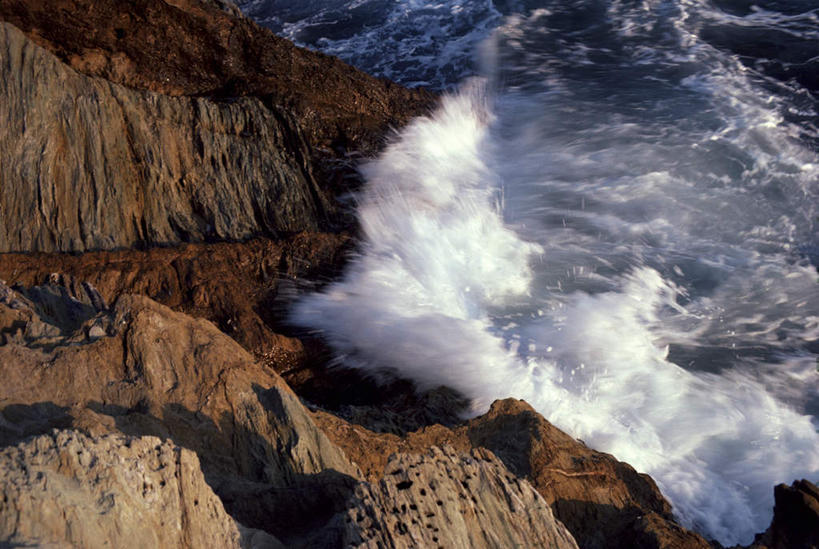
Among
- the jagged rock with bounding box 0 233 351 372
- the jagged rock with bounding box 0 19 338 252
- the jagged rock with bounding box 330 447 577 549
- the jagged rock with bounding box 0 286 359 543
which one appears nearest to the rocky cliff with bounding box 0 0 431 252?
the jagged rock with bounding box 0 19 338 252

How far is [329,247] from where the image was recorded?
Result: 8.40 metres

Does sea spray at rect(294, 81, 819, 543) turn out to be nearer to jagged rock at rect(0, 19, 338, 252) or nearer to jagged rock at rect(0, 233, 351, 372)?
jagged rock at rect(0, 233, 351, 372)

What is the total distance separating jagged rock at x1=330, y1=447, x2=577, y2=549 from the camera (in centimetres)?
287

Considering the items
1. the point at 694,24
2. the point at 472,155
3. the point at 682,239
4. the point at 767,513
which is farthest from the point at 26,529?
the point at 694,24

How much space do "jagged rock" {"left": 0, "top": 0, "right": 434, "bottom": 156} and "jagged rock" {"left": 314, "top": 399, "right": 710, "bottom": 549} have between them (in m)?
5.74

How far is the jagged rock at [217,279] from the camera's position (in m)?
6.62

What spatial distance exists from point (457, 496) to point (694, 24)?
15411 mm

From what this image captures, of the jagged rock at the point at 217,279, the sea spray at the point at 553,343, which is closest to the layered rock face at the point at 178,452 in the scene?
the jagged rock at the point at 217,279

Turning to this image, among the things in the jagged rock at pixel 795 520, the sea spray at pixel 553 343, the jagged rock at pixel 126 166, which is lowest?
the sea spray at pixel 553 343

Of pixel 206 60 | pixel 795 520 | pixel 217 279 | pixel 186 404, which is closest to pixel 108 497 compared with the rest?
pixel 186 404

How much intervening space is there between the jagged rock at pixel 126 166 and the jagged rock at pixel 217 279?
294 millimetres

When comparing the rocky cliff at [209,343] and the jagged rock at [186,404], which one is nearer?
the rocky cliff at [209,343]

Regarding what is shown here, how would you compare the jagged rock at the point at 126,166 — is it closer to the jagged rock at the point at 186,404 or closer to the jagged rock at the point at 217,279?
the jagged rock at the point at 217,279

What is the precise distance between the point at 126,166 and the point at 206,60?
293 cm
